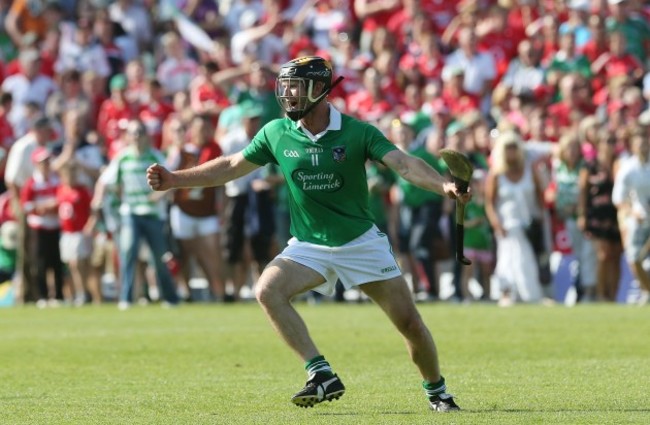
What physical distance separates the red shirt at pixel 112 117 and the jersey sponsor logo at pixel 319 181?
14.3 meters

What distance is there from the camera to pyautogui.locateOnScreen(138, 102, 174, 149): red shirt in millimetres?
23734

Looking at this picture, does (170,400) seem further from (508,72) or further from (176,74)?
(176,74)

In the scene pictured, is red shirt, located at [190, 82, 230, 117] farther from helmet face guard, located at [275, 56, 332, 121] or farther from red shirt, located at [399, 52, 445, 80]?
helmet face guard, located at [275, 56, 332, 121]

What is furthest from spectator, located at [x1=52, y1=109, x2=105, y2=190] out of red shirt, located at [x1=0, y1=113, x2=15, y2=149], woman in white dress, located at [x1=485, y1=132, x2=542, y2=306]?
woman in white dress, located at [x1=485, y1=132, x2=542, y2=306]

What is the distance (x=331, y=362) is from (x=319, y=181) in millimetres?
3981

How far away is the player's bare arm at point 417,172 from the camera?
8.86 metres

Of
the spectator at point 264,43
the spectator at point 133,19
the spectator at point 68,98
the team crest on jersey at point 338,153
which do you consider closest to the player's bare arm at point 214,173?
the team crest on jersey at point 338,153

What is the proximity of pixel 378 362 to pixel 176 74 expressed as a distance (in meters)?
13.3

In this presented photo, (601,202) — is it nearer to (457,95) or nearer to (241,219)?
(457,95)

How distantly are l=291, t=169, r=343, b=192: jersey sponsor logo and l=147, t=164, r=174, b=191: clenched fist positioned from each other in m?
0.87

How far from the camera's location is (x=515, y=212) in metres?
20.3

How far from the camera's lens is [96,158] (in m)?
22.6

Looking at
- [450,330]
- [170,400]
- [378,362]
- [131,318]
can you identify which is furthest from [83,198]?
[170,400]

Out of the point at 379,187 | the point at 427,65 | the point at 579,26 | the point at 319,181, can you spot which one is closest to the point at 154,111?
the point at 427,65
